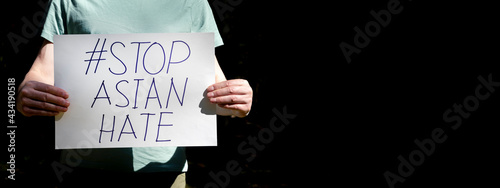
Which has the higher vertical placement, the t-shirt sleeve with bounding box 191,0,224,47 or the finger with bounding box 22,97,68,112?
the t-shirt sleeve with bounding box 191,0,224,47

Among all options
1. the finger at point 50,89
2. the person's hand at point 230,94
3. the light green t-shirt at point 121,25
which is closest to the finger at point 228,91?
the person's hand at point 230,94

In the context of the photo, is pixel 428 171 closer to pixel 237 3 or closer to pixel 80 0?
pixel 237 3

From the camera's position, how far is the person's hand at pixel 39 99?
96 cm

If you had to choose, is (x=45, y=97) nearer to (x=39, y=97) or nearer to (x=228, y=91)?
(x=39, y=97)

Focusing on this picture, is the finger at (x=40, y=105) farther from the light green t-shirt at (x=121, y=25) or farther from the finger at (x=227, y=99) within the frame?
the finger at (x=227, y=99)

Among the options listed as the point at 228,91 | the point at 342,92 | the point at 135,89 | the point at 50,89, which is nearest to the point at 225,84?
the point at 228,91

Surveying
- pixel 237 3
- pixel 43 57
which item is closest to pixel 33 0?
pixel 237 3

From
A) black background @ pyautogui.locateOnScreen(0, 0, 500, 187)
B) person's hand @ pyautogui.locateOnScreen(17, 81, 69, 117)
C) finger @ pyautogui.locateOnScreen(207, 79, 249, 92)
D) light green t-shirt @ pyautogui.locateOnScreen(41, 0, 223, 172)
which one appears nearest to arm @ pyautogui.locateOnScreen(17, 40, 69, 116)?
person's hand @ pyautogui.locateOnScreen(17, 81, 69, 117)

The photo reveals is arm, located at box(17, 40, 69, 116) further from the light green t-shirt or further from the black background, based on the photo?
the black background

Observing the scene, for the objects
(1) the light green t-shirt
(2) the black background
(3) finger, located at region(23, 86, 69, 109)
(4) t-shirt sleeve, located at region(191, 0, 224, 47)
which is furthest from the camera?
(2) the black background

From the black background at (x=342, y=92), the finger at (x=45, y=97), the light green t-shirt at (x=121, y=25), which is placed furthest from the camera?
the black background at (x=342, y=92)

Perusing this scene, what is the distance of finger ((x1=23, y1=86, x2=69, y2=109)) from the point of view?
0.96 metres

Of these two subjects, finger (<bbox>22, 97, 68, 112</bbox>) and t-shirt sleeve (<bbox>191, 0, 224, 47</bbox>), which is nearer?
finger (<bbox>22, 97, 68, 112</bbox>)

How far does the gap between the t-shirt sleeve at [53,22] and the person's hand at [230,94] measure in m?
0.40
